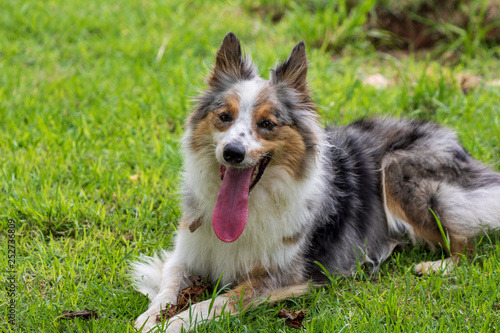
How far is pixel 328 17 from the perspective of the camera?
24.7 feet

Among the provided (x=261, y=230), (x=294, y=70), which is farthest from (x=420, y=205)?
(x=294, y=70)

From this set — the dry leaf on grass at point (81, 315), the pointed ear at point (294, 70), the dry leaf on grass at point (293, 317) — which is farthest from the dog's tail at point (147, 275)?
the pointed ear at point (294, 70)

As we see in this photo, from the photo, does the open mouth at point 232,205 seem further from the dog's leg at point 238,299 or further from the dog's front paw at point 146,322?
the dog's front paw at point 146,322

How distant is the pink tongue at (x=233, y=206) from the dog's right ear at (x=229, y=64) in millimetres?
726

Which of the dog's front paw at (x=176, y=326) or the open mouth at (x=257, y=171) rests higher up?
the open mouth at (x=257, y=171)

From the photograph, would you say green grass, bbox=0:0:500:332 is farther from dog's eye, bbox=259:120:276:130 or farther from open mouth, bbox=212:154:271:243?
dog's eye, bbox=259:120:276:130

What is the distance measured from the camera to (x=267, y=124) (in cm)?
338

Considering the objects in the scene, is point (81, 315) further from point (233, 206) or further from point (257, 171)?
point (257, 171)

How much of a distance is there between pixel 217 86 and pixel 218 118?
0.35 metres

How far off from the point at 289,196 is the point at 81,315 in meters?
1.52

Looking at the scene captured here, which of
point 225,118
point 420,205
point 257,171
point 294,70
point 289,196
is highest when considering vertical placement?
point 294,70

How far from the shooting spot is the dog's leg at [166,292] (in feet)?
10.5

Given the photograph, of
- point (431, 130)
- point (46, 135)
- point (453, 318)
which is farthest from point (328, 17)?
point (453, 318)

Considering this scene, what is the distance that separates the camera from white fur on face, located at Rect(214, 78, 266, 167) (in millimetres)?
3180
